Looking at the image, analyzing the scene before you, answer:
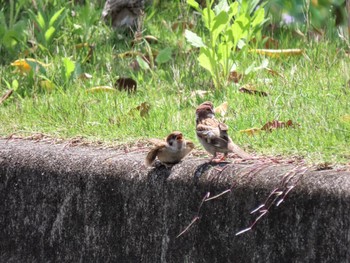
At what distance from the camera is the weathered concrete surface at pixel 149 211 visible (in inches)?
153

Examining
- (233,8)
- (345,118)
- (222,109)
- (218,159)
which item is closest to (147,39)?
(233,8)

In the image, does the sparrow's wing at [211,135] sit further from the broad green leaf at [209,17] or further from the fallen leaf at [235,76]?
the fallen leaf at [235,76]

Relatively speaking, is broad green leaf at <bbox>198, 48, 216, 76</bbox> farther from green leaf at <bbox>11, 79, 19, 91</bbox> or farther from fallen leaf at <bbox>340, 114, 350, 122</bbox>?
green leaf at <bbox>11, 79, 19, 91</bbox>

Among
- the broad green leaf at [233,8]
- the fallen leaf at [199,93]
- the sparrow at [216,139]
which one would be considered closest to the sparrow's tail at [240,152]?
the sparrow at [216,139]

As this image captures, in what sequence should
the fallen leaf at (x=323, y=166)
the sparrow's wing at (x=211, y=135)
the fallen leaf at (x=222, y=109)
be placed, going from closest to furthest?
1. the fallen leaf at (x=323, y=166)
2. the sparrow's wing at (x=211, y=135)
3. the fallen leaf at (x=222, y=109)

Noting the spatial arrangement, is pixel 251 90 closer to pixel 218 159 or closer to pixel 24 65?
pixel 218 159

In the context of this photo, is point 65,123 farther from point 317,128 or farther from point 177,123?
point 317,128

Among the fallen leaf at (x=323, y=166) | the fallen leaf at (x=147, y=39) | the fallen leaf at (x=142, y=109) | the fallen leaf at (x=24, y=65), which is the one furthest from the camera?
the fallen leaf at (x=147, y=39)

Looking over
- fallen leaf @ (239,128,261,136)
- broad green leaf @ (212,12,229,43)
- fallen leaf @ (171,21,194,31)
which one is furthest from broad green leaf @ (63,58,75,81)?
fallen leaf @ (239,128,261,136)

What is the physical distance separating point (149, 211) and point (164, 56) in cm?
264

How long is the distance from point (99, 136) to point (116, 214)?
0.93 m

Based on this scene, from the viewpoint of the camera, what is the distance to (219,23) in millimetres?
6074

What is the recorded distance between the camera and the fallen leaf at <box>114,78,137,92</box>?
6.71m

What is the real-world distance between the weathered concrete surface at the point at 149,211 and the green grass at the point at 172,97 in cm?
41
